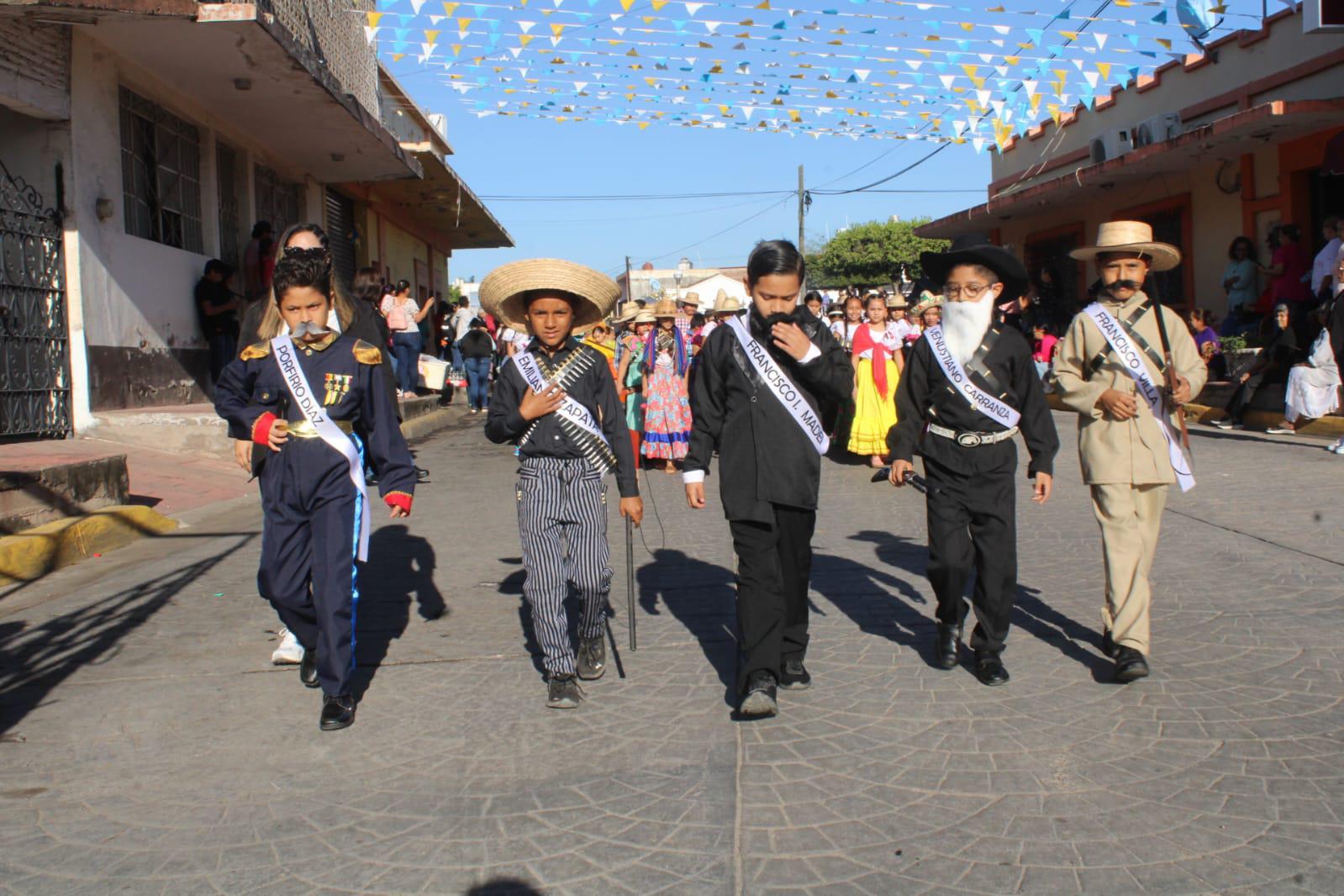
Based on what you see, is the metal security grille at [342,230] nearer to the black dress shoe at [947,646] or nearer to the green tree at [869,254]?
the black dress shoe at [947,646]

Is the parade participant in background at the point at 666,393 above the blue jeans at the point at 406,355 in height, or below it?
below

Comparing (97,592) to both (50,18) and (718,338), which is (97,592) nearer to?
(718,338)

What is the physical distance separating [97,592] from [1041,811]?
17.0 feet

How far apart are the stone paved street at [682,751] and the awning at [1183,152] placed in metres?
7.29

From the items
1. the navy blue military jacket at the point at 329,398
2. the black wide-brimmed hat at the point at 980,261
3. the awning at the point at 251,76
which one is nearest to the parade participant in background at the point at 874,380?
the awning at the point at 251,76

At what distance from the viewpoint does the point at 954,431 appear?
4711mm

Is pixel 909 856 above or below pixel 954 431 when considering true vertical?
below

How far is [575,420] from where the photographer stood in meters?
4.54

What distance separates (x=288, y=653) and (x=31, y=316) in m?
6.55

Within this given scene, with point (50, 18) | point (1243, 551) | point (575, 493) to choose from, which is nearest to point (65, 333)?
point (50, 18)

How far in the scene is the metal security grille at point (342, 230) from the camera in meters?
20.4

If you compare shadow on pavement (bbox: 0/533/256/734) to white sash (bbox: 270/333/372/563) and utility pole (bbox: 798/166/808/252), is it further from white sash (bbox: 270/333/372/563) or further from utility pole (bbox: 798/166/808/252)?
utility pole (bbox: 798/166/808/252)

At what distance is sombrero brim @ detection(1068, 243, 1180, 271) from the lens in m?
4.80

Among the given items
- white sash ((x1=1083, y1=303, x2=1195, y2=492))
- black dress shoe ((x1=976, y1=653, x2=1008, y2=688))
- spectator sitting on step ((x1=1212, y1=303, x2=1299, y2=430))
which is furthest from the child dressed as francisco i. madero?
spectator sitting on step ((x1=1212, y1=303, x2=1299, y2=430))
